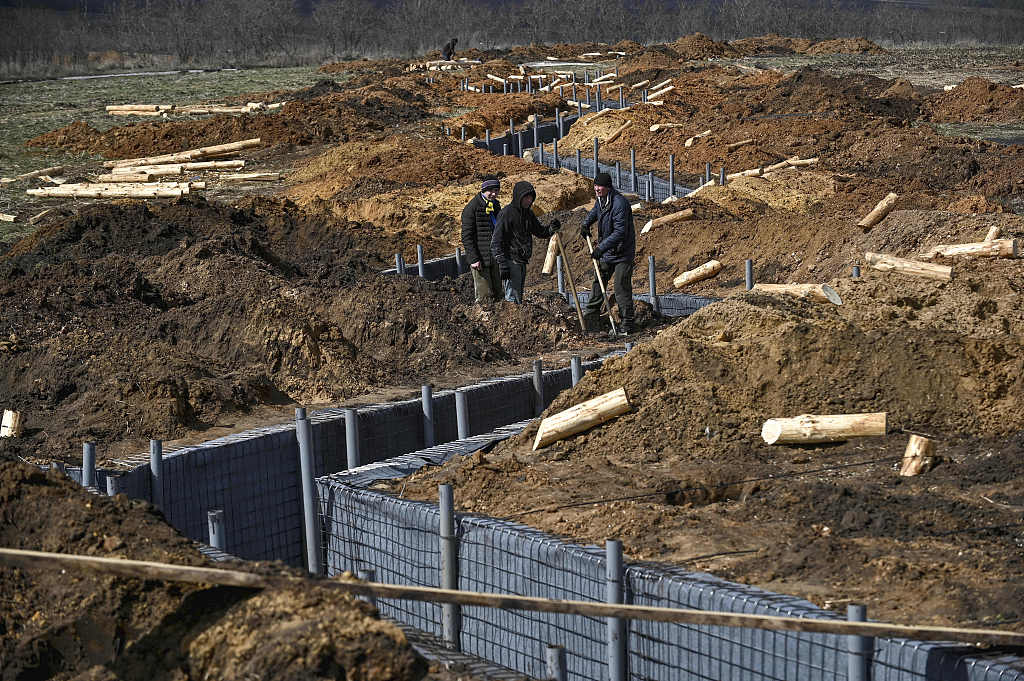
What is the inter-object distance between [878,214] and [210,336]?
931 centimetres

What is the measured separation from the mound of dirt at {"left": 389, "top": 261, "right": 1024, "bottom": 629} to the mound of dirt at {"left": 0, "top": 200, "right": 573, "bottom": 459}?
334 cm

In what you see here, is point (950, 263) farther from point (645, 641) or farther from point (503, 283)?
point (645, 641)

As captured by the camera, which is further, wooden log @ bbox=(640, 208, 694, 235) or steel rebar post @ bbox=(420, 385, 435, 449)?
wooden log @ bbox=(640, 208, 694, 235)

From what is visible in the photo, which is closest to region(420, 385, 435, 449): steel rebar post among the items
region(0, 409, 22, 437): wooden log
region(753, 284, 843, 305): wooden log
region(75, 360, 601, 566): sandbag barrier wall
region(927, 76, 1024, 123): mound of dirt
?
region(75, 360, 601, 566): sandbag barrier wall

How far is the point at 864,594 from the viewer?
21.5 ft

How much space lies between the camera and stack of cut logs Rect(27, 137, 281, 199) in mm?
27391

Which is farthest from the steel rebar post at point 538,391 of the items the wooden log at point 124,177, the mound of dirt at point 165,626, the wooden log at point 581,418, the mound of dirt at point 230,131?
the mound of dirt at point 230,131

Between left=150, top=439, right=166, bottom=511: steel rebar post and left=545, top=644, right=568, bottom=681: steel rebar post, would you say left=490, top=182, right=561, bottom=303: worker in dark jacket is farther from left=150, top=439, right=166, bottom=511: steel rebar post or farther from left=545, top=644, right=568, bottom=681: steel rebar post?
left=545, top=644, right=568, bottom=681: steel rebar post

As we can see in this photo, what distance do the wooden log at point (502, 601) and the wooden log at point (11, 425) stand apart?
6.30 meters

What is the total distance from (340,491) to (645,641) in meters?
2.64

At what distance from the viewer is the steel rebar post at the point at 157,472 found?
833 cm

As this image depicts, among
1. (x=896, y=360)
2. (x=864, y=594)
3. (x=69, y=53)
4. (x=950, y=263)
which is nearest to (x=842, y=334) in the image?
(x=896, y=360)

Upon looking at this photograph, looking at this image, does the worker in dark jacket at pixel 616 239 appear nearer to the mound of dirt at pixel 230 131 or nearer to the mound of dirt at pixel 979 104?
the mound of dirt at pixel 230 131

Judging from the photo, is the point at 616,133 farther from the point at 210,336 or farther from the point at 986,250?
the point at 210,336
